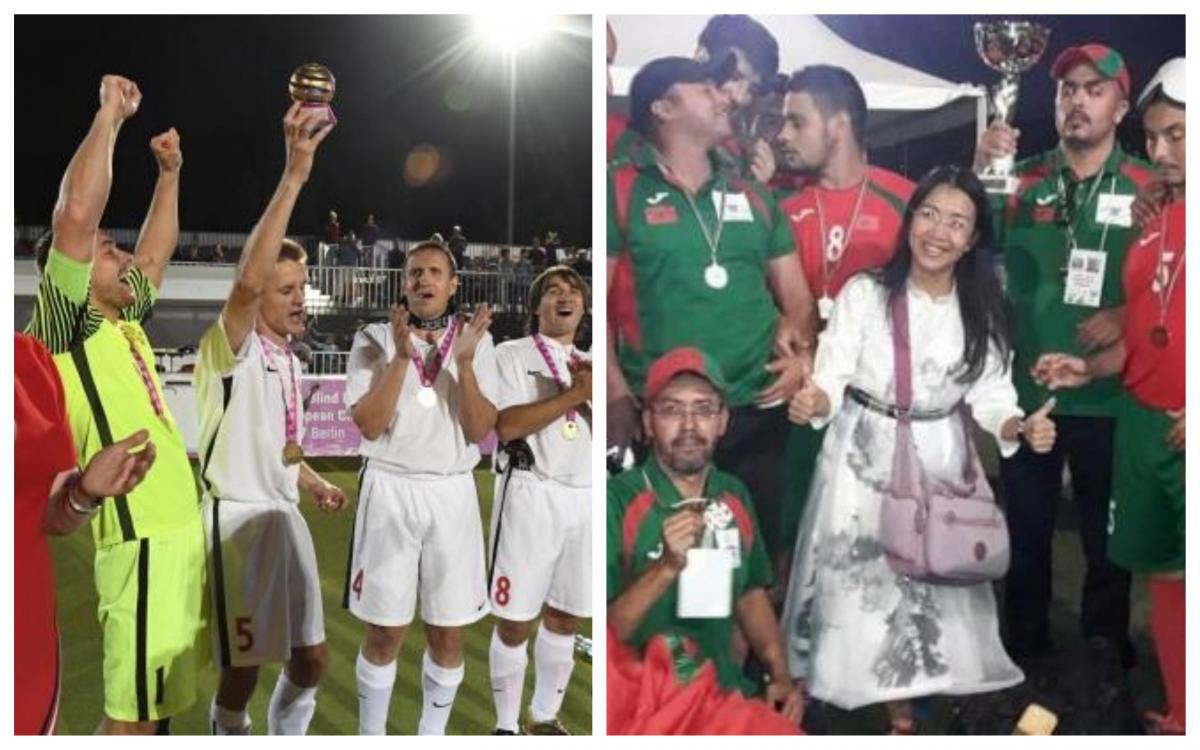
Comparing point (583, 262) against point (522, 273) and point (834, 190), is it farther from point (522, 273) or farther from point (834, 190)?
point (834, 190)

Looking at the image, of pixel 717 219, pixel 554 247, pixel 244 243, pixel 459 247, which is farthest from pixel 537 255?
pixel 244 243

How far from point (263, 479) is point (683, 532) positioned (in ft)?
3.22

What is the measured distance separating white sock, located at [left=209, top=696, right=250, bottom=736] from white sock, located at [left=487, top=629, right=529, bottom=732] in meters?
0.58

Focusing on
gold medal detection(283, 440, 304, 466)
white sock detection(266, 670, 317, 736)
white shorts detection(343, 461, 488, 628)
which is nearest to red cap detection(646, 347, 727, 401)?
white shorts detection(343, 461, 488, 628)

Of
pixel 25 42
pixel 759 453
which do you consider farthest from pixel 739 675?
pixel 25 42

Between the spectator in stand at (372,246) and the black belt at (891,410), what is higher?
the spectator in stand at (372,246)

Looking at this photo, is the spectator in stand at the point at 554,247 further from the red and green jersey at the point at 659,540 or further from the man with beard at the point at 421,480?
the red and green jersey at the point at 659,540

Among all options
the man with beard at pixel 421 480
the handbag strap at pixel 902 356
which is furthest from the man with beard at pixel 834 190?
the man with beard at pixel 421 480

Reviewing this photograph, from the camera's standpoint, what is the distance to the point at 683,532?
9.39 feet

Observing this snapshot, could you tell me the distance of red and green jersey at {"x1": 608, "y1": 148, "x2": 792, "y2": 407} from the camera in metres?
2.84

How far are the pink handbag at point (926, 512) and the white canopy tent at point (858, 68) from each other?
1.38 feet

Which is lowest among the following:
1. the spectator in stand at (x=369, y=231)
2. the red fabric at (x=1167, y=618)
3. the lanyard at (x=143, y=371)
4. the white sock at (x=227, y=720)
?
the white sock at (x=227, y=720)

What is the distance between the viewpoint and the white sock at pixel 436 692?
281cm

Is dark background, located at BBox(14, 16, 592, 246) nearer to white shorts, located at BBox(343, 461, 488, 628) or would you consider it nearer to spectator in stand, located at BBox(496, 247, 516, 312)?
spectator in stand, located at BBox(496, 247, 516, 312)
